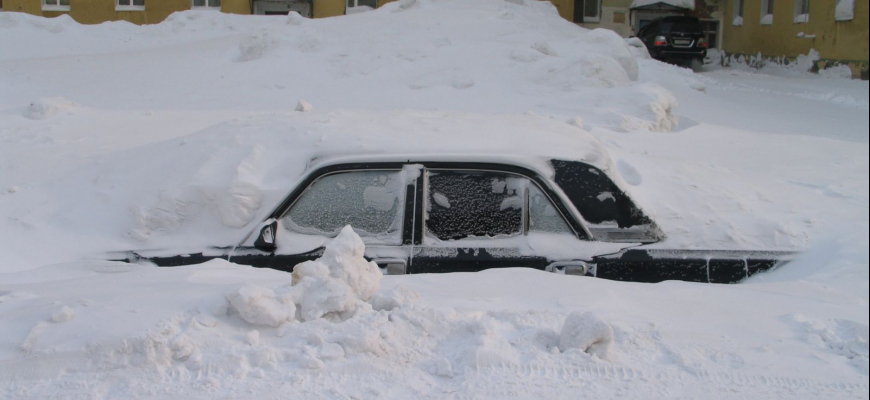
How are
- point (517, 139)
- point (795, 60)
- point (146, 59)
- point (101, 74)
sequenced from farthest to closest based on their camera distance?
point (795, 60) → point (146, 59) → point (101, 74) → point (517, 139)

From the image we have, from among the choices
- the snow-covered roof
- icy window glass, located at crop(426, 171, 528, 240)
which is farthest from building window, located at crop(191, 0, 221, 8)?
icy window glass, located at crop(426, 171, 528, 240)

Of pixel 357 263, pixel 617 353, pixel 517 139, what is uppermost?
pixel 517 139

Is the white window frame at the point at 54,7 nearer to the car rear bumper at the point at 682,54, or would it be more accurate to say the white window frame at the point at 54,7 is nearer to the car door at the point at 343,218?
the car rear bumper at the point at 682,54

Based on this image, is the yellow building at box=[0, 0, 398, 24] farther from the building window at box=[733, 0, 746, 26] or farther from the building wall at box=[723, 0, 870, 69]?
the building window at box=[733, 0, 746, 26]

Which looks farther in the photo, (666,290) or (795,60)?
(795,60)

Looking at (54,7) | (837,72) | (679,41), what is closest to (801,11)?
(679,41)

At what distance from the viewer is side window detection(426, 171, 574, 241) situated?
3889 millimetres

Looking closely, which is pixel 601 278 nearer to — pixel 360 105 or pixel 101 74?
pixel 360 105

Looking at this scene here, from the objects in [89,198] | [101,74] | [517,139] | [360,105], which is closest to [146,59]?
[101,74]

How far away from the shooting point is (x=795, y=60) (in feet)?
70.3

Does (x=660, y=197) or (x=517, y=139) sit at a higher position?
(x=517, y=139)

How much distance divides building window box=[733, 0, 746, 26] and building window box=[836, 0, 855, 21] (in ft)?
21.7

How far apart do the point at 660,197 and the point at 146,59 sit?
11.3 meters

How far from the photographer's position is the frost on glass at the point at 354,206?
3879 mm
